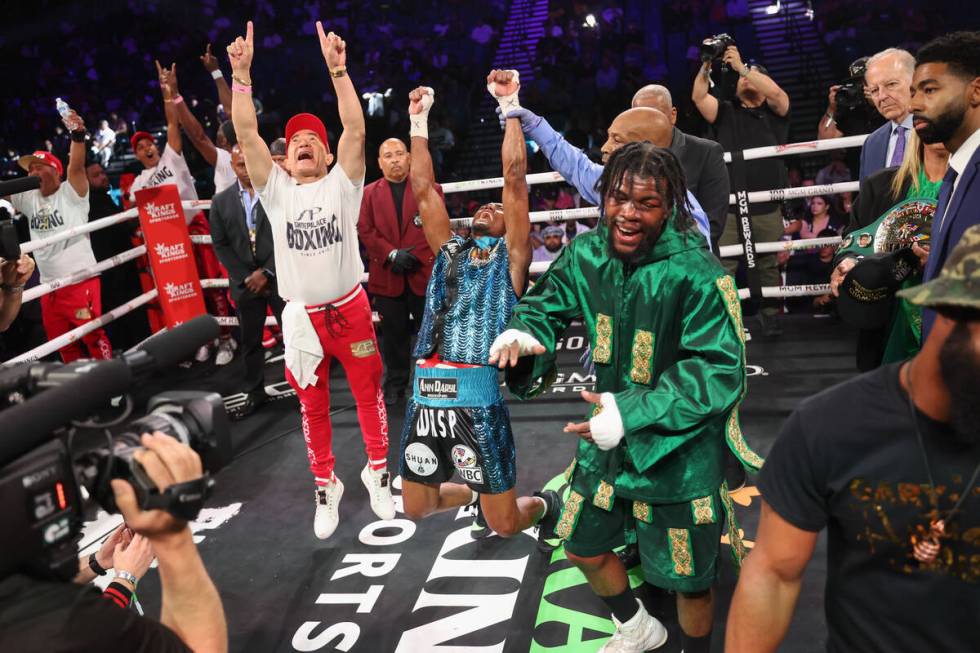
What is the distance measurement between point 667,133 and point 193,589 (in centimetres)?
216

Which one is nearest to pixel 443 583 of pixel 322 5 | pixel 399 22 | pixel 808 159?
pixel 808 159

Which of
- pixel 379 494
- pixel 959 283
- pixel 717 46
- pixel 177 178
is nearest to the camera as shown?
pixel 959 283

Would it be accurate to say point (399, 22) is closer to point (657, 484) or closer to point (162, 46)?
point (162, 46)

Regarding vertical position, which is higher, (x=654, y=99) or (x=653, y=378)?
(x=654, y=99)

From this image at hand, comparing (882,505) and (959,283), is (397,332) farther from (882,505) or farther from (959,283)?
(959,283)

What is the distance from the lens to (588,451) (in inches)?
89.4

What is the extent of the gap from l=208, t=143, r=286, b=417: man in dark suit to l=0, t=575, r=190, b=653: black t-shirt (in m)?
3.49

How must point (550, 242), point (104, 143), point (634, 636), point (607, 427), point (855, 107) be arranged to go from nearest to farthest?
point (607, 427), point (634, 636), point (855, 107), point (550, 242), point (104, 143)

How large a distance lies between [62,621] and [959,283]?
1.38 meters

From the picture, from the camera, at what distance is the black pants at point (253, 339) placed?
4730 millimetres

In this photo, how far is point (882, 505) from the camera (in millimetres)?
1229

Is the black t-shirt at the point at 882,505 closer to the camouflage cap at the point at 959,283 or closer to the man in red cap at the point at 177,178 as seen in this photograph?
the camouflage cap at the point at 959,283

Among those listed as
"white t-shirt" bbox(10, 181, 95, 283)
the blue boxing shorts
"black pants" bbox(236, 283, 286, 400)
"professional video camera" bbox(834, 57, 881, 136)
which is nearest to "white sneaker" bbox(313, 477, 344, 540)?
the blue boxing shorts

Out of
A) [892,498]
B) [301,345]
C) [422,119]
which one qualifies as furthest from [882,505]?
[301,345]
